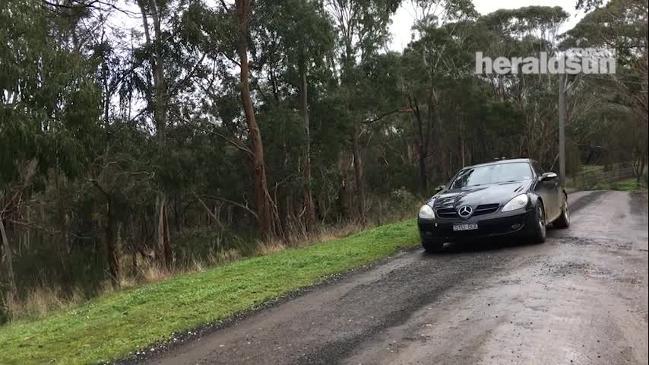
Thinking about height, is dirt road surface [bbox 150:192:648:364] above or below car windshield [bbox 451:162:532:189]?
below

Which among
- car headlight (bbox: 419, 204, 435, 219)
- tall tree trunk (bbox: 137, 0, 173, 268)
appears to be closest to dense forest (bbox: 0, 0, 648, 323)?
tall tree trunk (bbox: 137, 0, 173, 268)

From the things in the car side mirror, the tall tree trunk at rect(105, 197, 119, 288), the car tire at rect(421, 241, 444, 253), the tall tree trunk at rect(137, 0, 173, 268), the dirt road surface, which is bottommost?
the tall tree trunk at rect(105, 197, 119, 288)

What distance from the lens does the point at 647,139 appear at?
132 centimetres

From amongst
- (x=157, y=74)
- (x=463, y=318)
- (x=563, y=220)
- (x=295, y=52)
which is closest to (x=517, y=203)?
(x=563, y=220)

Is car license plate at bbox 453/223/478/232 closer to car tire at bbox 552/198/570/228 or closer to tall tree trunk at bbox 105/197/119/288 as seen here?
car tire at bbox 552/198/570/228

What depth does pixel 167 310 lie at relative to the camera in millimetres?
7293

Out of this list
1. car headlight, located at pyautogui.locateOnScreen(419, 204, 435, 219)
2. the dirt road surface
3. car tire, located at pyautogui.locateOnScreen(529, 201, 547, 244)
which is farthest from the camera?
car headlight, located at pyautogui.locateOnScreen(419, 204, 435, 219)

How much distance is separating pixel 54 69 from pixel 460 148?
39.5m

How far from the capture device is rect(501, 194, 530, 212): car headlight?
355 inches

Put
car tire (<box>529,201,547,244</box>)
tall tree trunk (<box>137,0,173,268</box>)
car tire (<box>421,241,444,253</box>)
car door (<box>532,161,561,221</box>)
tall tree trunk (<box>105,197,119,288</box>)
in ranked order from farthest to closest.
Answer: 1. tall tree trunk (<box>105,197,119,288</box>)
2. tall tree trunk (<box>137,0,173,268</box>)
3. car door (<box>532,161,561,221</box>)
4. car tire (<box>421,241,444,253</box>)
5. car tire (<box>529,201,547,244</box>)

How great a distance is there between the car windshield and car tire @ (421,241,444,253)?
48.4 inches

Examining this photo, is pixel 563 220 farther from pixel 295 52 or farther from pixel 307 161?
pixel 307 161

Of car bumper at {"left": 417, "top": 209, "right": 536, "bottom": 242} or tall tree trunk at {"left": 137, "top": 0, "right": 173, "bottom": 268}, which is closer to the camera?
car bumper at {"left": 417, "top": 209, "right": 536, "bottom": 242}

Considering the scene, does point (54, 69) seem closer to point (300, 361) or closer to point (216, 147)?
point (300, 361)
